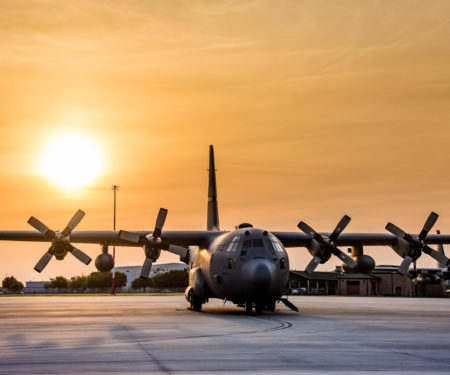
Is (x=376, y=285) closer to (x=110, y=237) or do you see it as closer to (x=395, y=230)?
(x=395, y=230)

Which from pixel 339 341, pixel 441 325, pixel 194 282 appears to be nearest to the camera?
pixel 339 341

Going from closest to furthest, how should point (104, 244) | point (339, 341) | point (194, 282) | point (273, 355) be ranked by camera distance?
point (273, 355), point (339, 341), point (194, 282), point (104, 244)

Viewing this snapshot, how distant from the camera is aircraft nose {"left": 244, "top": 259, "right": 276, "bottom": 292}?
31.0 m

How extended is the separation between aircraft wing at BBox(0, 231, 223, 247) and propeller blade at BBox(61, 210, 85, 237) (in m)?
0.70

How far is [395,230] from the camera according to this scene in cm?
4172

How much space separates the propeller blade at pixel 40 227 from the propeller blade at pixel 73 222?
0.78 meters

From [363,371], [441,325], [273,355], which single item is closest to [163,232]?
[441,325]

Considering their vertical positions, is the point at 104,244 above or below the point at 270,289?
above

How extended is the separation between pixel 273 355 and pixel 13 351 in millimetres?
6441

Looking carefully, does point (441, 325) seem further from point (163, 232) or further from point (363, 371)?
point (163, 232)

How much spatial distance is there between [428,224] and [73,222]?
22058mm

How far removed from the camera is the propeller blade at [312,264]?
38653 mm

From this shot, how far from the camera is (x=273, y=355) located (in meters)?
15.4

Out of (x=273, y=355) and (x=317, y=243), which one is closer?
(x=273, y=355)
